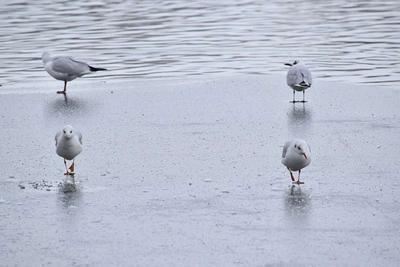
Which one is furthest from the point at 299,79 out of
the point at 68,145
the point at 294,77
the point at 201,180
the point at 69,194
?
the point at 69,194

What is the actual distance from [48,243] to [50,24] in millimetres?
18555

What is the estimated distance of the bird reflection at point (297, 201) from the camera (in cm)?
968

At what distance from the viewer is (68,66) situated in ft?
57.3

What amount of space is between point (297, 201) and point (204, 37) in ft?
44.7

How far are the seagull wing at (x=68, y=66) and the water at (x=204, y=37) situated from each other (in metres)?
1.10

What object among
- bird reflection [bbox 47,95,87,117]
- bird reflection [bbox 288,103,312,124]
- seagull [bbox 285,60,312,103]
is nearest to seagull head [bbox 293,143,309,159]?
bird reflection [bbox 288,103,312,124]

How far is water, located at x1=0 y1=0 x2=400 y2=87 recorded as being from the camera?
19.1m

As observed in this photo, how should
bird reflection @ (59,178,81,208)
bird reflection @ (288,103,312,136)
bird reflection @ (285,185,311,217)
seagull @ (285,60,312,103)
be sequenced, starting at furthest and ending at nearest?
seagull @ (285,60,312,103)
bird reflection @ (288,103,312,136)
bird reflection @ (59,178,81,208)
bird reflection @ (285,185,311,217)

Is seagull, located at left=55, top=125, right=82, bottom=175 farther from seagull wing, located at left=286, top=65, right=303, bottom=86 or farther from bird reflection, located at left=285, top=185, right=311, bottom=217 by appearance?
seagull wing, located at left=286, top=65, right=303, bottom=86

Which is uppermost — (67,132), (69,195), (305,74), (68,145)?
(305,74)

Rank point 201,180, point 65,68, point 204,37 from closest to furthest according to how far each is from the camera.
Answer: point 201,180
point 65,68
point 204,37

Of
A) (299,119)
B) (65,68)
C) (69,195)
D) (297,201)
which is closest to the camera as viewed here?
(297,201)

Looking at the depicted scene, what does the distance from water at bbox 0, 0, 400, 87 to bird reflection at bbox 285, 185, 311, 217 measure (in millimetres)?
6939

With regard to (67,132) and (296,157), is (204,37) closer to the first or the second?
(67,132)
